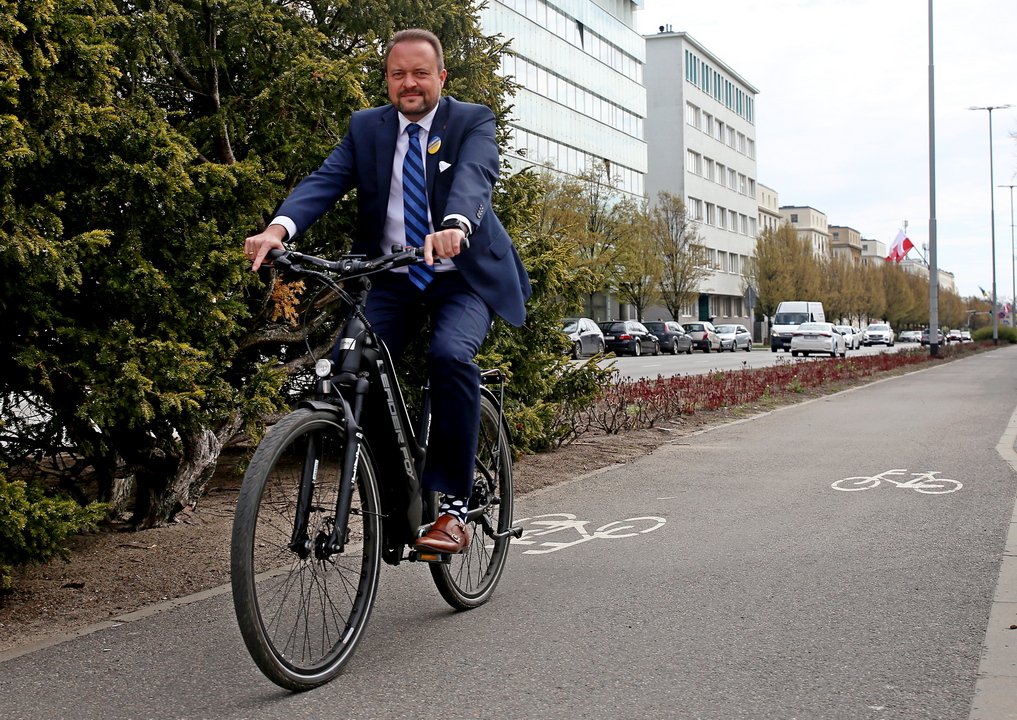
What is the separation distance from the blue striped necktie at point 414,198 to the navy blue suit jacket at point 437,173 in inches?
1.2

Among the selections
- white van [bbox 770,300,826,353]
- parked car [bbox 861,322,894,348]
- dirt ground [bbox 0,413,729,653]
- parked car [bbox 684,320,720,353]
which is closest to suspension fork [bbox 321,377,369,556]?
dirt ground [bbox 0,413,729,653]

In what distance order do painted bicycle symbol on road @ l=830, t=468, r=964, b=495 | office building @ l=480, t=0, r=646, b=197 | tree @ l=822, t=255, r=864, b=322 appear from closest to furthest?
painted bicycle symbol on road @ l=830, t=468, r=964, b=495
office building @ l=480, t=0, r=646, b=197
tree @ l=822, t=255, r=864, b=322

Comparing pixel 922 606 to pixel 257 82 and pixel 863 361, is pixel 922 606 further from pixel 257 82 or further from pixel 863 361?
pixel 863 361

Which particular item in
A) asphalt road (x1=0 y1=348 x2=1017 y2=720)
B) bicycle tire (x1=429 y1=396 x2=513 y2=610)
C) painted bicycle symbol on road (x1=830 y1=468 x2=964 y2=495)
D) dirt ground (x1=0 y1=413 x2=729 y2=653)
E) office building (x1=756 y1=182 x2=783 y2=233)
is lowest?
painted bicycle symbol on road (x1=830 y1=468 x2=964 y2=495)

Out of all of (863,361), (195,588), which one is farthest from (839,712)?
(863,361)

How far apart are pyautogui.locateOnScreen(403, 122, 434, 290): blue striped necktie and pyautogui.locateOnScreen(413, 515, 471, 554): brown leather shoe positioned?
2.83ft

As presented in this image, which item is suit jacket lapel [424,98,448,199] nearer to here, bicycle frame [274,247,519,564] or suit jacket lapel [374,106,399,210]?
suit jacket lapel [374,106,399,210]

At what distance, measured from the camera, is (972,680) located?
148 inches

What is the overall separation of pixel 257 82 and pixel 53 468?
2.36 metres

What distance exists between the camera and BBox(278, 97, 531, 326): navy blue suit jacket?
4.29 m

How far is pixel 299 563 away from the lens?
12.1 feet

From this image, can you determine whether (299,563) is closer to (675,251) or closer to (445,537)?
(445,537)

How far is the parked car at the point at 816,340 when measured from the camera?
144 feet

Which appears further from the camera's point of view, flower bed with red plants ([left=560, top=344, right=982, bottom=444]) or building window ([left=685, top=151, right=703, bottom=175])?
building window ([left=685, top=151, right=703, bottom=175])
